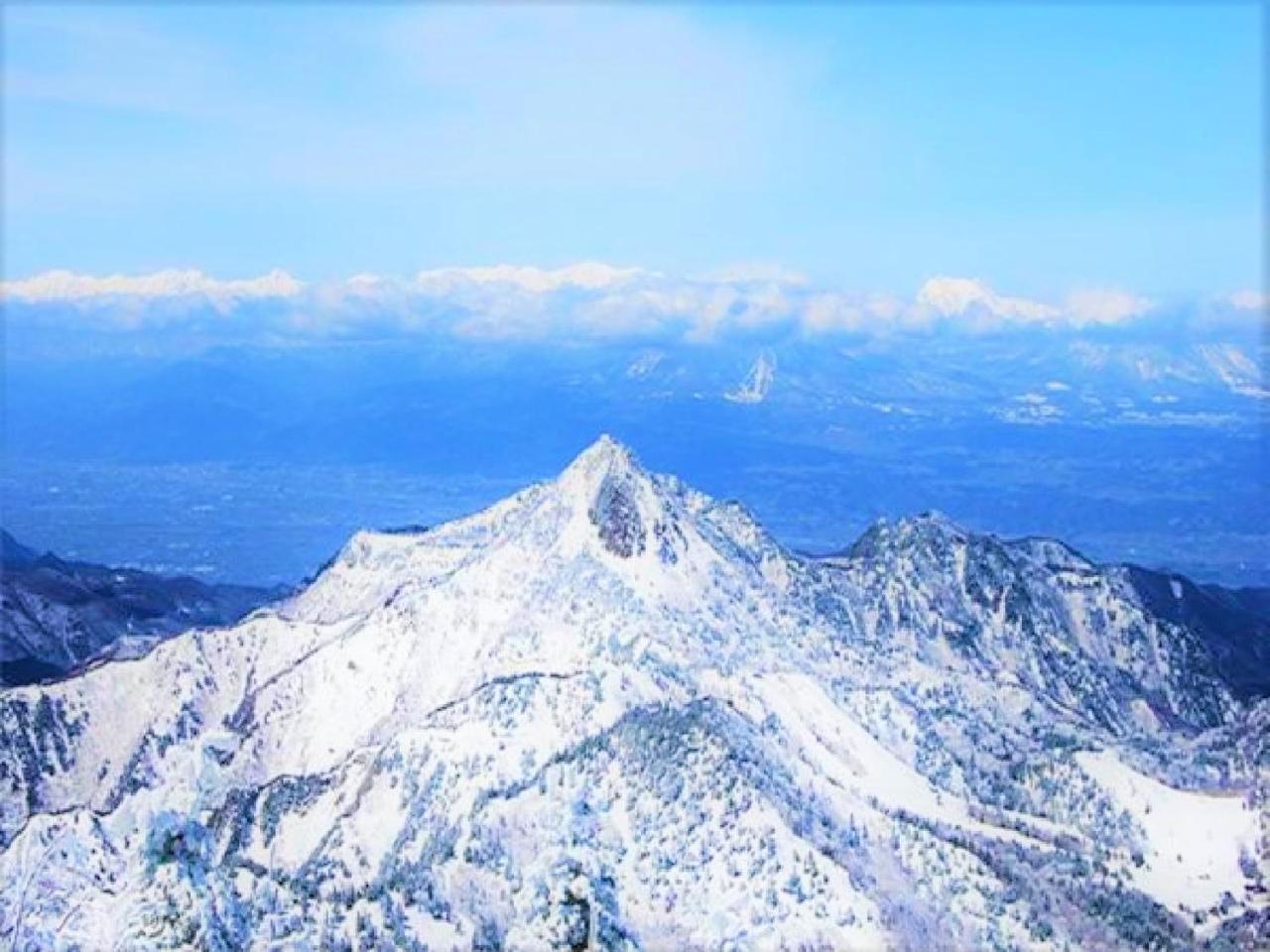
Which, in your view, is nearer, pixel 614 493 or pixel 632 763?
pixel 632 763

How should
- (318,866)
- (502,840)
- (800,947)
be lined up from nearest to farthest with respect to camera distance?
(800,947) → (502,840) → (318,866)

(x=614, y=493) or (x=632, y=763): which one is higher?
(x=614, y=493)

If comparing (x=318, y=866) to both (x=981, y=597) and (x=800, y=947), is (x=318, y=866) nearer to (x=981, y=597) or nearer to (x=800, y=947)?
(x=800, y=947)

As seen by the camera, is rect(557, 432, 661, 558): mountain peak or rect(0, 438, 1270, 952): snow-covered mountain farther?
rect(557, 432, 661, 558): mountain peak

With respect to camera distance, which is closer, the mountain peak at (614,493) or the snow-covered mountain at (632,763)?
the snow-covered mountain at (632,763)

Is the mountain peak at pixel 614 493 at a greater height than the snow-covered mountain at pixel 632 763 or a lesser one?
greater

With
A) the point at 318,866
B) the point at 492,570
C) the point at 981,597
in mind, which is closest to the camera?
the point at 318,866

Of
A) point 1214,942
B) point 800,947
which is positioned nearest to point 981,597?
point 1214,942

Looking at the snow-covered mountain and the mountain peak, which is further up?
the mountain peak
